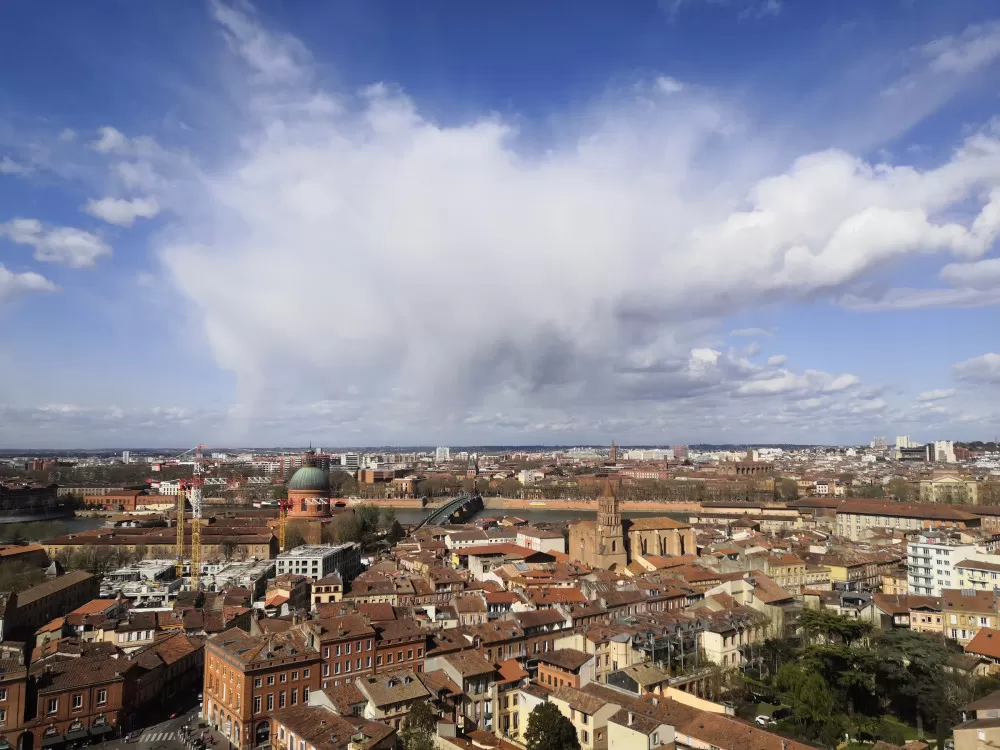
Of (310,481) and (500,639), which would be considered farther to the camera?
(310,481)

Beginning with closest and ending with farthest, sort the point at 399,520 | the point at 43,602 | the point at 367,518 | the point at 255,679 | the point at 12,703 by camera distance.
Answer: the point at 12,703 → the point at 255,679 → the point at 43,602 → the point at 367,518 → the point at 399,520

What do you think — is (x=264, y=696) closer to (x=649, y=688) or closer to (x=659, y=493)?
(x=649, y=688)

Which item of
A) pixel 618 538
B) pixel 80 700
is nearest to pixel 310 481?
pixel 618 538

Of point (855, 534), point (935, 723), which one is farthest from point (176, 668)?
point (855, 534)

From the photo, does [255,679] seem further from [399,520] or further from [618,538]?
[399,520]

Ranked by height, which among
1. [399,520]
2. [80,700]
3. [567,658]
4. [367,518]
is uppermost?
[567,658]

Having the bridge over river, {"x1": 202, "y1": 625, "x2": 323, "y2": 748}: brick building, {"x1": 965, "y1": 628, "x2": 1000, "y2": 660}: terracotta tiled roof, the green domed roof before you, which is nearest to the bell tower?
{"x1": 965, "y1": 628, "x2": 1000, "y2": 660}: terracotta tiled roof
